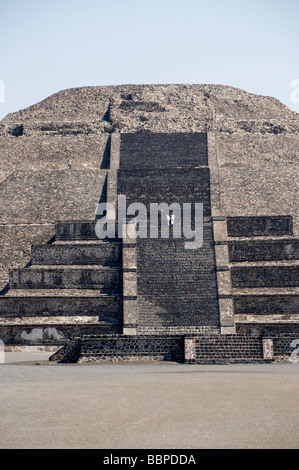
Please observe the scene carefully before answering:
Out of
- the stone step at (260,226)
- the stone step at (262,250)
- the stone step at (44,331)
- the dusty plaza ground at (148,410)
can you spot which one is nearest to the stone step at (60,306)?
the stone step at (44,331)

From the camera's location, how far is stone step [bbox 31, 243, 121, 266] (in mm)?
19922

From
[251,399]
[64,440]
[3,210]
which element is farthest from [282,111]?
[64,440]

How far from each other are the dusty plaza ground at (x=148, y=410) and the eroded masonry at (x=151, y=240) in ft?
12.8

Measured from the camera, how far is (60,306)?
18.5 m

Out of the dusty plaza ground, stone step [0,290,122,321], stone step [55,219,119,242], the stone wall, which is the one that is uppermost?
stone step [55,219,119,242]

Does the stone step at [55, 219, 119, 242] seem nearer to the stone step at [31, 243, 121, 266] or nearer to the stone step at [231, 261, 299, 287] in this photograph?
the stone step at [31, 243, 121, 266]

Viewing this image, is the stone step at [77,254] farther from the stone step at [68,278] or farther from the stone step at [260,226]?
the stone step at [260,226]

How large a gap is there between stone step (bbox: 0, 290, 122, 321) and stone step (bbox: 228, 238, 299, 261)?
4121 mm

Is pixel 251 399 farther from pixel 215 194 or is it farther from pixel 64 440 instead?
pixel 215 194

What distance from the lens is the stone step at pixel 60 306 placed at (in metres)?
18.5

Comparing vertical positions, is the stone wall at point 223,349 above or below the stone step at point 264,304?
below

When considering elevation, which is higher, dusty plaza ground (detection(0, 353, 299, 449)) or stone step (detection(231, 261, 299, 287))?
stone step (detection(231, 261, 299, 287))

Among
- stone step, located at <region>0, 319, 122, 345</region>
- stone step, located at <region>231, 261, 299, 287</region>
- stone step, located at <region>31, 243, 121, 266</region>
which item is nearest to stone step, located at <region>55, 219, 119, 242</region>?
stone step, located at <region>31, 243, 121, 266</region>
